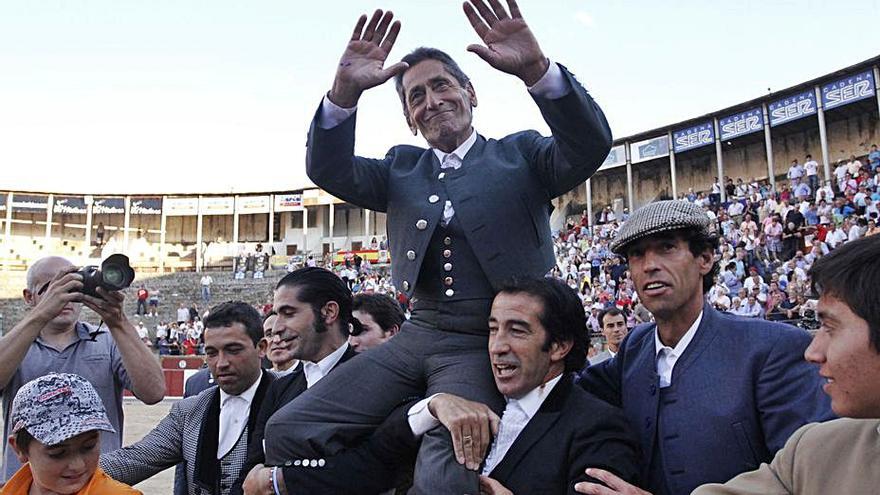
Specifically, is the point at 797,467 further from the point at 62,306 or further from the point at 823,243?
the point at 823,243

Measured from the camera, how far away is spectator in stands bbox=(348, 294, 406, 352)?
4.21 metres

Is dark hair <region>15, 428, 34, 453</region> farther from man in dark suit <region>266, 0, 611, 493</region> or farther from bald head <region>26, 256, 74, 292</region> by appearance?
bald head <region>26, 256, 74, 292</region>

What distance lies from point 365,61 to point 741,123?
24534 millimetres

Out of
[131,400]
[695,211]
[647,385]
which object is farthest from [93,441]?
[131,400]

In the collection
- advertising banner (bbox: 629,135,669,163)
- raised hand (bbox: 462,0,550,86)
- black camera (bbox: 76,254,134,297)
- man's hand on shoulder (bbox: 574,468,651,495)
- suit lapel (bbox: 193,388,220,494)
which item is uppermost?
advertising banner (bbox: 629,135,669,163)

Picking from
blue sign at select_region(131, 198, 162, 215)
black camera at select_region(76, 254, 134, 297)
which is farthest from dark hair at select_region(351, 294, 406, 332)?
blue sign at select_region(131, 198, 162, 215)

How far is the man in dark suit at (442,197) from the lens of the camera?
91.9 inches

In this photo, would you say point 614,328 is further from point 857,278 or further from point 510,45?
point 857,278

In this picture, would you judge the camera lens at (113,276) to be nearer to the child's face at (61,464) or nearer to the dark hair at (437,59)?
the child's face at (61,464)

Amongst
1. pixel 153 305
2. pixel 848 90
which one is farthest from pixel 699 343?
pixel 153 305

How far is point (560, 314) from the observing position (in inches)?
88.9

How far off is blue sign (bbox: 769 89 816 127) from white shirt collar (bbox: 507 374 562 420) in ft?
77.1

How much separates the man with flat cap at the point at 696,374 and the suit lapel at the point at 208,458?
5.45 ft

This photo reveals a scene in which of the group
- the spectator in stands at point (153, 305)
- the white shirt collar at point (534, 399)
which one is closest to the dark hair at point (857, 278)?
the white shirt collar at point (534, 399)
